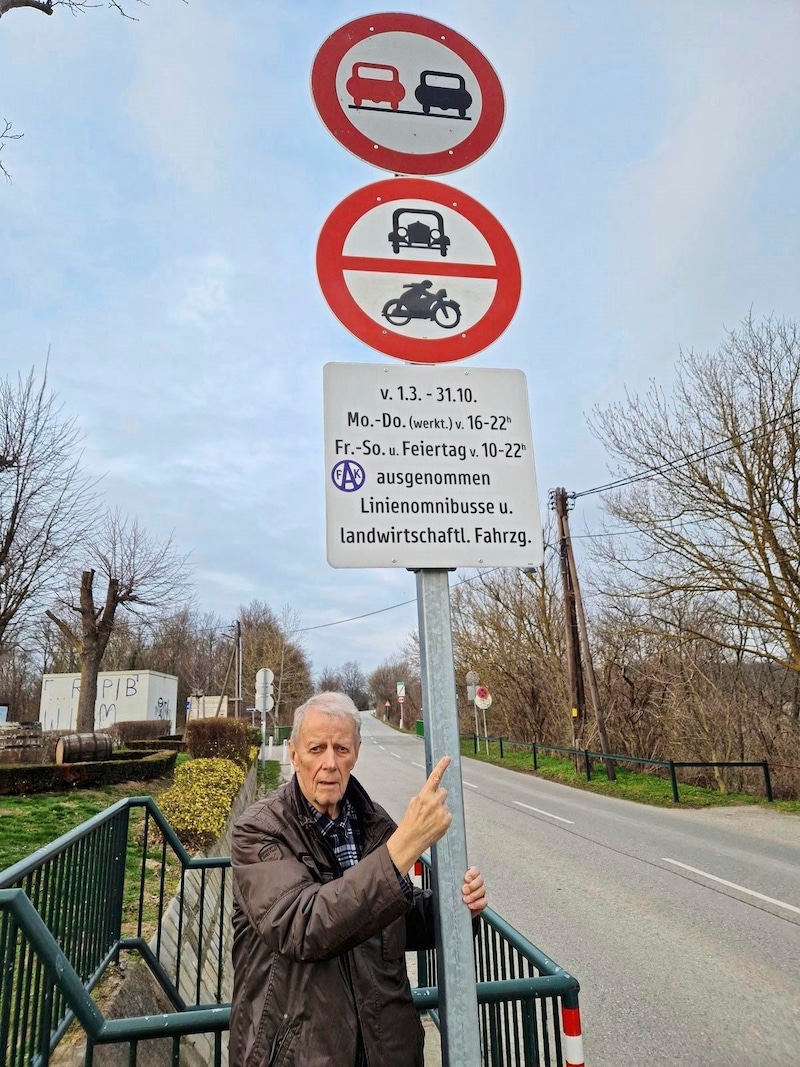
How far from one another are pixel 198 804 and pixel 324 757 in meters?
6.28

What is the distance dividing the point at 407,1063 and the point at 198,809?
6.25 metres

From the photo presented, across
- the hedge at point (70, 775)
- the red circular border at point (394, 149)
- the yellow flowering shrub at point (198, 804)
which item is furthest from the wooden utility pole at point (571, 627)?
the red circular border at point (394, 149)

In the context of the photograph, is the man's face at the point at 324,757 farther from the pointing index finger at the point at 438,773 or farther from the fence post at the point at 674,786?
the fence post at the point at 674,786

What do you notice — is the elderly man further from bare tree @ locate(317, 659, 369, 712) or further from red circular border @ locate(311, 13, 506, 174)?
bare tree @ locate(317, 659, 369, 712)

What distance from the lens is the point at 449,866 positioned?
139 cm

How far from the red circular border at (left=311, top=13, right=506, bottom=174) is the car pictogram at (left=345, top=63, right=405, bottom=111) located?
58 millimetres

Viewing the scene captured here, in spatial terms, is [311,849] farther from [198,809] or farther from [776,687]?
[776,687]

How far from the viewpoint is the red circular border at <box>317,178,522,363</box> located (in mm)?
1789

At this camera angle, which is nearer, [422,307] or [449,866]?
[449,866]

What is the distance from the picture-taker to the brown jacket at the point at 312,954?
1.39 meters

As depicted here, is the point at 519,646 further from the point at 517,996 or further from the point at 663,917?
the point at 517,996

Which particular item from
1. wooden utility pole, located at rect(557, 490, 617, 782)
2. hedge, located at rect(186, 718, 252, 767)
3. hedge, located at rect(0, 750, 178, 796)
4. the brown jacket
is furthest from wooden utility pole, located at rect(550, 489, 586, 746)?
the brown jacket

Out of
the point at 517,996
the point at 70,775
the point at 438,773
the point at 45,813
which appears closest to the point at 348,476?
the point at 438,773

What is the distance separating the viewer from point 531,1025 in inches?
80.6
